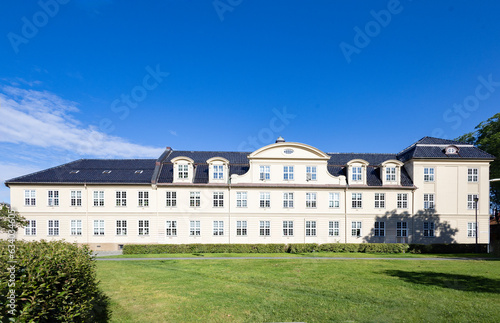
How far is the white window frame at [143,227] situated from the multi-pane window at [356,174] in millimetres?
26646

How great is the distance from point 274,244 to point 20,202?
30.8 meters

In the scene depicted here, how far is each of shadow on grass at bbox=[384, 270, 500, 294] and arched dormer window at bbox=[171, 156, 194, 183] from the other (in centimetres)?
2348

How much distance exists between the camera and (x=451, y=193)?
33812 mm

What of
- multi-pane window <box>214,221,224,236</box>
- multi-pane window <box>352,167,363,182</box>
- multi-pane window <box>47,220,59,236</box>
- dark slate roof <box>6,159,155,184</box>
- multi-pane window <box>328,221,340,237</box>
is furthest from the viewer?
multi-pane window <box>352,167,363,182</box>

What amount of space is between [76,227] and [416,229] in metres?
42.0

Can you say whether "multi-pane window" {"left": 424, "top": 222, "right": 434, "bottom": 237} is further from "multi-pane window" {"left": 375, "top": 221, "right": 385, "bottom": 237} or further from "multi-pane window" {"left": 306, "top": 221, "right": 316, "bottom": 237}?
"multi-pane window" {"left": 306, "top": 221, "right": 316, "bottom": 237}

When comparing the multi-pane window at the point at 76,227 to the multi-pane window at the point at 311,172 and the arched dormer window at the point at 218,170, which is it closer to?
the arched dormer window at the point at 218,170

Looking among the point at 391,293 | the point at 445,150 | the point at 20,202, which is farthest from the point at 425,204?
the point at 20,202

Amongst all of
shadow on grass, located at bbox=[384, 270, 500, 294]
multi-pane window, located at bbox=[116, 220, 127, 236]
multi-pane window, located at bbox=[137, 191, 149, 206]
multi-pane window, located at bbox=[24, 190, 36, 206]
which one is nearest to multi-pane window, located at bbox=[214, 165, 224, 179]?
multi-pane window, located at bbox=[137, 191, 149, 206]

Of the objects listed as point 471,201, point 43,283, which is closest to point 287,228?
point 471,201

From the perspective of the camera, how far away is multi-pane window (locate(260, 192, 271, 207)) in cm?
3316

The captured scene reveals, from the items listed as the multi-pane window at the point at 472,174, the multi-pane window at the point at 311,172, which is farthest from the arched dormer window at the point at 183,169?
the multi-pane window at the point at 472,174

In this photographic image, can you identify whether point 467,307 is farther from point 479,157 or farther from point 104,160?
point 104,160

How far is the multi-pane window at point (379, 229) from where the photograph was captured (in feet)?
109
